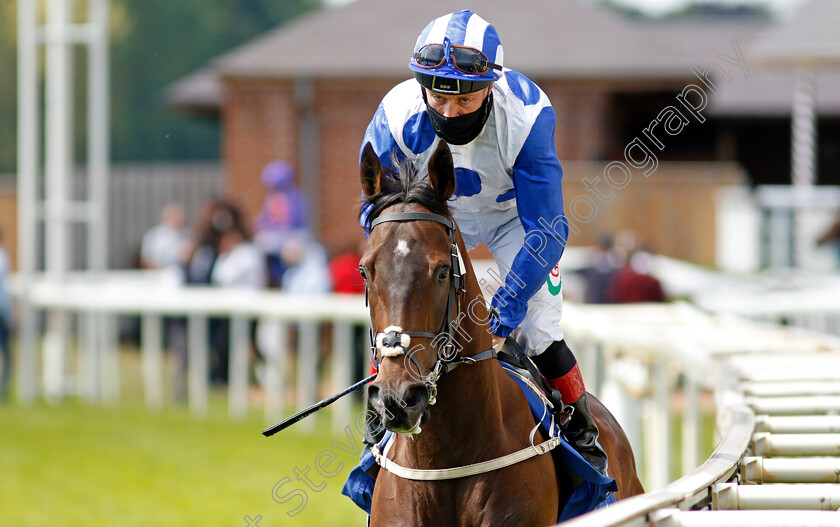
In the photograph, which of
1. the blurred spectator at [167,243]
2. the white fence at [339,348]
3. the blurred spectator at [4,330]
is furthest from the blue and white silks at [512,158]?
the blurred spectator at [167,243]

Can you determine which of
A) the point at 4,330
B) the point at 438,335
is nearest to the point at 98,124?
the point at 4,330

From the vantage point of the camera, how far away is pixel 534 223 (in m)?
3.22

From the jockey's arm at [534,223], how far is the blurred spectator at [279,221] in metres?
7.77

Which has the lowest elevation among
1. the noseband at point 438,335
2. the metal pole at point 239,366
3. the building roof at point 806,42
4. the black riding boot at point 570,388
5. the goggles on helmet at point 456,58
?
the metal pole at point 239,366

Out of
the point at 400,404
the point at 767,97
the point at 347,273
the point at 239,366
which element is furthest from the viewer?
the point at 767,97

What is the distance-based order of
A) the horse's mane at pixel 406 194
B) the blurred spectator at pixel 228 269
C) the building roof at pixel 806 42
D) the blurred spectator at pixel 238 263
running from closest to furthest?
the horse's mane at pixel 406 194 < the blurred spectator at pixel 228 269 < the blurred spectator at pixel 238 263 < the building roof at pixel 806 42

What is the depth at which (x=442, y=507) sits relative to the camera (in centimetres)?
304

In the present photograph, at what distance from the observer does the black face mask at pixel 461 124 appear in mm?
3184

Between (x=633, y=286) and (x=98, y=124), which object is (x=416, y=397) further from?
(x=98, y=124)

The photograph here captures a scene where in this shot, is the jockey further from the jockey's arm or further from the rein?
the rein

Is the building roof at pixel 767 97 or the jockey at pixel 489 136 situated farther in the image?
the building roof at pixel 767 97

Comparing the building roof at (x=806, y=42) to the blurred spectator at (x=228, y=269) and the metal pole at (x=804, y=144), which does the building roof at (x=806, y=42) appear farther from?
the blurred spectator at (x=228, y=269)

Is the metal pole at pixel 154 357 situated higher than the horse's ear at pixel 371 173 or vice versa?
the horse's ear at pixel 371 173

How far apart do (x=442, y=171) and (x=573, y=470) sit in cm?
105
